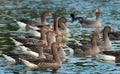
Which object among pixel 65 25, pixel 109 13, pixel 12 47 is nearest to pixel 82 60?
pixel 12 47

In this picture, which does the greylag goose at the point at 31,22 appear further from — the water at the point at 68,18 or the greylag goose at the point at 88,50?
the greylag goose at the point at 88,50

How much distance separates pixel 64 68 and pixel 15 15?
934 inches

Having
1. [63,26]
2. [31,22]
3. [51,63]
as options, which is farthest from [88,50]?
[31,22]

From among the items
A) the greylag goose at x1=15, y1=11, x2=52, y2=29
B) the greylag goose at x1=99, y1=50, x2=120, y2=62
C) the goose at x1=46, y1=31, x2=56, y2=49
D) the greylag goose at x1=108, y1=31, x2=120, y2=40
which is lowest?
the greylag goose at x1=99, y1=50, x2=120, y2=62

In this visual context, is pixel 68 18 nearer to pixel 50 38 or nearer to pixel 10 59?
pixel 50 38

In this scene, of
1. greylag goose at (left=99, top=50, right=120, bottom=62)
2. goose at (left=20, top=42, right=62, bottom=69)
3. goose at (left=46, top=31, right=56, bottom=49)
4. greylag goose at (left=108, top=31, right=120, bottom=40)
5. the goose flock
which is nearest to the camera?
goose at (left=20, top=42, right=62, bottom=69)

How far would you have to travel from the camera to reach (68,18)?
44.8 metres

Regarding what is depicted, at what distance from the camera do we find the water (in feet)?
77.0

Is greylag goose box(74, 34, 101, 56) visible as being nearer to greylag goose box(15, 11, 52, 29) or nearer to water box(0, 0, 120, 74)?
water box(0, 0, 120, 74)

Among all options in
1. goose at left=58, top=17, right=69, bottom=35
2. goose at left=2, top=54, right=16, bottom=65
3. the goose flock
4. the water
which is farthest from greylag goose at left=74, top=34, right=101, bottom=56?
goose at left=58, top=17, right=69, bottom=35

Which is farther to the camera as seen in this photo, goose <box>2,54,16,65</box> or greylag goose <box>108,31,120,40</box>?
greylag goose <box>108,31,120,40</box>

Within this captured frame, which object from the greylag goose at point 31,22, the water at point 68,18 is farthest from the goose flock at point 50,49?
the greylag goose at point 31,22

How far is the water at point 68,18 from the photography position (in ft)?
77.0

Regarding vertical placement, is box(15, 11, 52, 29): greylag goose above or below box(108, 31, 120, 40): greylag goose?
above
